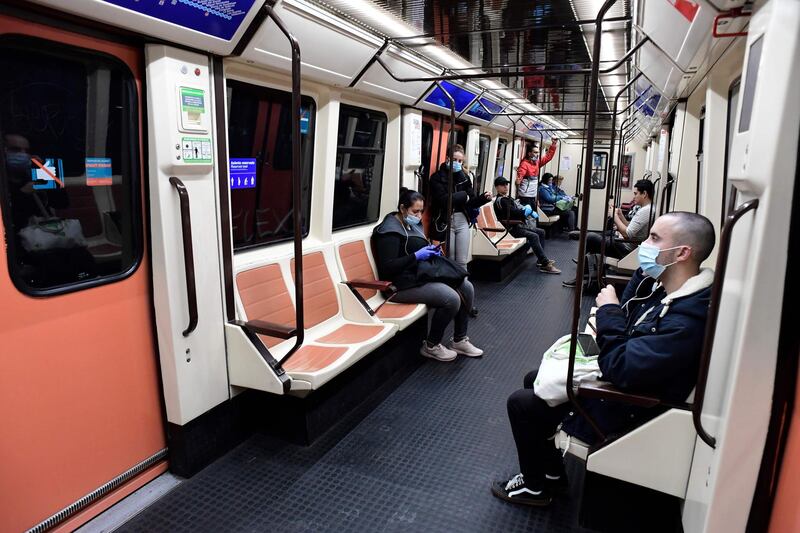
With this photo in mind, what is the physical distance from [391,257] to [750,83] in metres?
3.50

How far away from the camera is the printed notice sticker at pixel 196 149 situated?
9.48 ft

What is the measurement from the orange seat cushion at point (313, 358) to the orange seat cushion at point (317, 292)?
1.52ft

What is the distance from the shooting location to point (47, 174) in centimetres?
245

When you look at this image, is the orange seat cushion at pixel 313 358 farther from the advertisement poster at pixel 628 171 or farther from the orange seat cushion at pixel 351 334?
the advertisement poster at pixel 628 171

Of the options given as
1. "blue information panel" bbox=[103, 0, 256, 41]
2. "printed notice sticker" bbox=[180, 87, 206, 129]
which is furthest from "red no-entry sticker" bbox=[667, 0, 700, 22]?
"printed notice sticker" bbox=[180, 87, 206, 129]

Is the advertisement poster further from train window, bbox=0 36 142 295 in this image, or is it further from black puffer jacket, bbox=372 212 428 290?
train window, bbox=0 36 142 295

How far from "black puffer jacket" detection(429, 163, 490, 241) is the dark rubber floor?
2.98 meters

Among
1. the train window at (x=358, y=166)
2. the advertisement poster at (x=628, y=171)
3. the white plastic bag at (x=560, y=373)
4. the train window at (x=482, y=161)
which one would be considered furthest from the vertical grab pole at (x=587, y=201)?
the advertisement poster at (x=628, y=171)

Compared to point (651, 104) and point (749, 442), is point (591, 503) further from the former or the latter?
point (651, 104)

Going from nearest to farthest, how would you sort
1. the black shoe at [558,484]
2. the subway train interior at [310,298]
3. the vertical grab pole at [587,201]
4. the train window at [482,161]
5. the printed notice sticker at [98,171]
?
1. the subway train interior at [310,298]
2. the vertical grab pole at [587,201]
3. the printed notice sticker at [98,171]
4. the black shoe at [558,484]
5. the train window at [482,161]

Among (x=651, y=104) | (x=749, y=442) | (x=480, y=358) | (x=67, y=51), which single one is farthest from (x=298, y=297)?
(x=651, y=104)

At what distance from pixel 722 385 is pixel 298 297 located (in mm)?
1959

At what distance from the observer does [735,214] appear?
1.75 metres

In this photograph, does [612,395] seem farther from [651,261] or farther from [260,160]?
[260,160]
